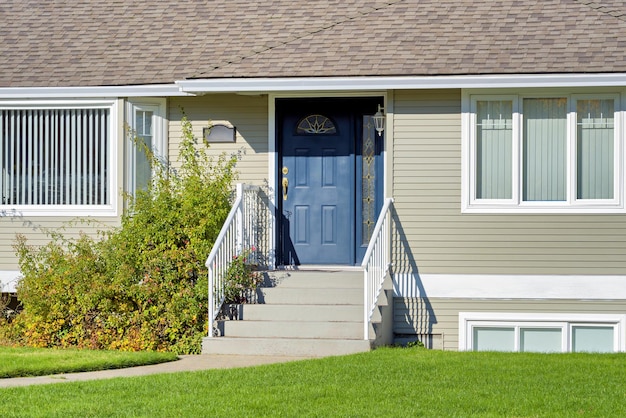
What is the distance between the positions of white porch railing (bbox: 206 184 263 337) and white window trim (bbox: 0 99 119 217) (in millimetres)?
1925

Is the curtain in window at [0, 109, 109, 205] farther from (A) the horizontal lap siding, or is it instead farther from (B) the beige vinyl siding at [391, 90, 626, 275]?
(B) the beige vinyl siding at [391, 90, 626, 275]

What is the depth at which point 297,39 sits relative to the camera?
15.3m

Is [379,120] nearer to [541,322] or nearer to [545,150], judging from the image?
[545,150]

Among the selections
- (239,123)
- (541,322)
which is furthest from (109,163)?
(541,322)

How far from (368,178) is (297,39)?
2135 mm

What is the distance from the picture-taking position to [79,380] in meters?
11.1

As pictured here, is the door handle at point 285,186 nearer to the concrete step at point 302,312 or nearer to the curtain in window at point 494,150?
the concrete step at point 302,312

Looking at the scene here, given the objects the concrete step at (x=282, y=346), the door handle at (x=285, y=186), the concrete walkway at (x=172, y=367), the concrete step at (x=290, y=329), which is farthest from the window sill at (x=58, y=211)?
the concrete walkway at (x=172, y=367)

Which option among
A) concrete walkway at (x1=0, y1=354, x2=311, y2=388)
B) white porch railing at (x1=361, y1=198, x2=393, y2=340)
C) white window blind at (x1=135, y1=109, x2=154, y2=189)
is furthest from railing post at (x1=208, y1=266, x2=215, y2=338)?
white window blind at (x1=135, y1=109, x2=154, y2=189)

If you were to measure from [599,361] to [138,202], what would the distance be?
6.12 m

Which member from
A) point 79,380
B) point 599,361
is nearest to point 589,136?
point 599,361

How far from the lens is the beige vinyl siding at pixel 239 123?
50.6 feet

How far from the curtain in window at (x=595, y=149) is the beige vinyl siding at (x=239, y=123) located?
4.22 metres

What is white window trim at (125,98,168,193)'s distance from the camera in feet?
51.2
